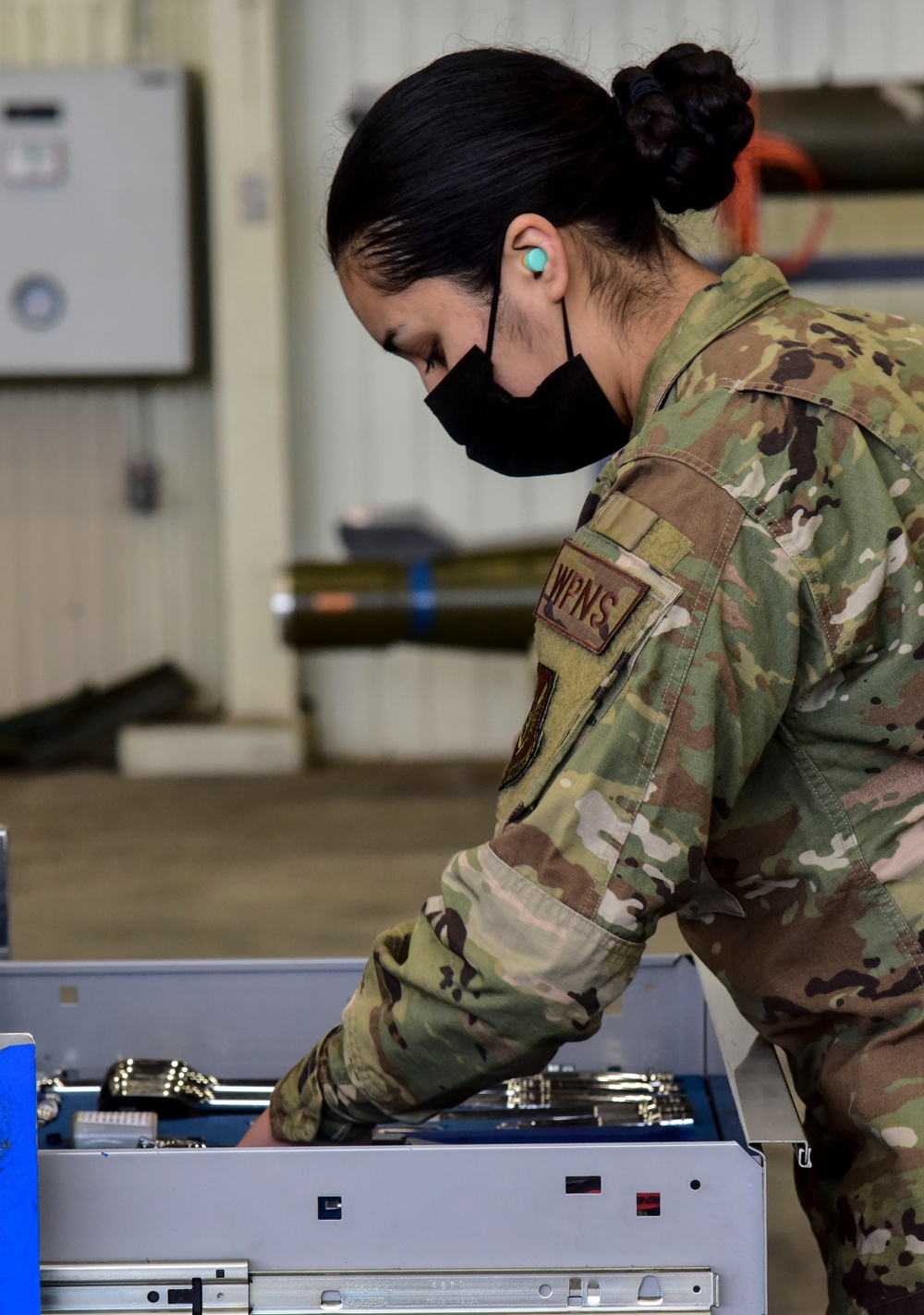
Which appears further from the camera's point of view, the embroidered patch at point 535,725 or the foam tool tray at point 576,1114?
the foam tool tray at point 576,1114

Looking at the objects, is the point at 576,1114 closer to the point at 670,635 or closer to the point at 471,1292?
the point at 471,1292

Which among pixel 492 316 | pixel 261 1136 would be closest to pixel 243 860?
pixel 261 1136

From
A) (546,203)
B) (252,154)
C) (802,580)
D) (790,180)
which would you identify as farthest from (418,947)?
(252,154)

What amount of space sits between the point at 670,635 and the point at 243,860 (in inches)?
94.0

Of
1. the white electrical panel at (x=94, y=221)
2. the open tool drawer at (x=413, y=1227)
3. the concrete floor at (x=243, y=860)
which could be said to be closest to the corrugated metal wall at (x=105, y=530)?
the white electrical panel at (x=94, y=221)

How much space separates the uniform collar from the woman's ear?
0.21 ft

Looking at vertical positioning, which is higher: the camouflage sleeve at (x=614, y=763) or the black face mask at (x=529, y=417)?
the black face mask at (x=529, y=417)

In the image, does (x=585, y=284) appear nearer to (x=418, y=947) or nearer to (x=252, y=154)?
(x=418, y=947)

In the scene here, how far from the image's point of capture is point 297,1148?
25.8 inches

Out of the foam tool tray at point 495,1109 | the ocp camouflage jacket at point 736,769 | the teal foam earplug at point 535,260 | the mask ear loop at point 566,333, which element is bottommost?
the foam tool tray at point 495,1109

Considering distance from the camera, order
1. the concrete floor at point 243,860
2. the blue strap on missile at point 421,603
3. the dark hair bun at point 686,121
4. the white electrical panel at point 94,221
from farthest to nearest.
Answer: the white electrical panel at point 94,221 < the blue strap on missile at point 421,603 < the concrete floor at point 243,860 < the dark hair bun at point 686,121

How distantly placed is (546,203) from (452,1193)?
48 centimetres

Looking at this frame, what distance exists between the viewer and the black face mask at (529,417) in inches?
30.7

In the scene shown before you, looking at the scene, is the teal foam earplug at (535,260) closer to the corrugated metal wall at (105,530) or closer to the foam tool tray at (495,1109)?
the foam tool tray at (495,1109)
